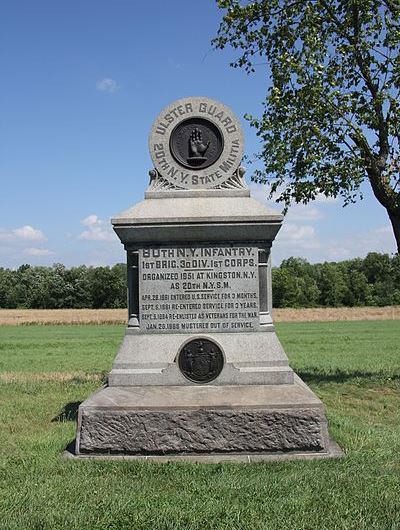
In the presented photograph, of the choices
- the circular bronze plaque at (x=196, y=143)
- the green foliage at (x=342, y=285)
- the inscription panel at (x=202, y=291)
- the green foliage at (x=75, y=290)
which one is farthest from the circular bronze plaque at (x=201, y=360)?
the green foliage at (x=342, y=285)

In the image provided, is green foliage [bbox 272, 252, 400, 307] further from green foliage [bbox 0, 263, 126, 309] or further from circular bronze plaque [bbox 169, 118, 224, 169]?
circular bronze plaque [bbox 169, 118, 224, 169]

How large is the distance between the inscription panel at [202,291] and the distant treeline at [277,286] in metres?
57.4

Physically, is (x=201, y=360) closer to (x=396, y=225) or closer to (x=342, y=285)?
(x=396, y=225)

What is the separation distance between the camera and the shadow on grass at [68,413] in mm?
7959

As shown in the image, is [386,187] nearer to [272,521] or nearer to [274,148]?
[274,148]

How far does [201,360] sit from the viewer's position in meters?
6.40

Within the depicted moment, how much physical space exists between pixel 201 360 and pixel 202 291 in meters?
0.72

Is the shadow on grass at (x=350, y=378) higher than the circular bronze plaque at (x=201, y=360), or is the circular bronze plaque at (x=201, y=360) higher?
the circular bronze plaque at (x=201, y=360)

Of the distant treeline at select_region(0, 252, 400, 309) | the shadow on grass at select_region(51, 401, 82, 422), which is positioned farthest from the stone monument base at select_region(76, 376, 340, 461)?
the distant treeline at select_region(0, 252, 400, 309)

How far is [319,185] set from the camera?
11.4m

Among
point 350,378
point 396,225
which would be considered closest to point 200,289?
point 396,225

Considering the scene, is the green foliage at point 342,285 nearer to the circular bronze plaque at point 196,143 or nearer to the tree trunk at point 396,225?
the tree trunk at point 396,225

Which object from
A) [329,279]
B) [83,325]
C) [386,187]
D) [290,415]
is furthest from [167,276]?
[329,279]

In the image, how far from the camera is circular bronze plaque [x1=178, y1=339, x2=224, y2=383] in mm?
6387
